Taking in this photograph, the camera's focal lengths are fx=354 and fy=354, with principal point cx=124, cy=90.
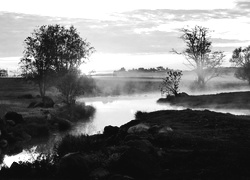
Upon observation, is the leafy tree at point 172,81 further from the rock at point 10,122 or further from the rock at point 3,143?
the rock at point 3,143

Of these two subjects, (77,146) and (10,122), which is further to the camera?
(10,122)

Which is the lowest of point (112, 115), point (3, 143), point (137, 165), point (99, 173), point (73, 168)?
point (112, 115)

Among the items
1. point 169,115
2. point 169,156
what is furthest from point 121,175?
point 169,115

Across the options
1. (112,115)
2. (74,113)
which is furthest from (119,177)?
(74,113)

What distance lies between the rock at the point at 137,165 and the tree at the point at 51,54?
49.6 m

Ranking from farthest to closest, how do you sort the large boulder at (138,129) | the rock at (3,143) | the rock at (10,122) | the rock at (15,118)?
the rock at (15,118)
the rock at (10,122)
the rock at (3,143)
the large boulder at (138,129)

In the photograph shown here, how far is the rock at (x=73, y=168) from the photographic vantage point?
13.9m


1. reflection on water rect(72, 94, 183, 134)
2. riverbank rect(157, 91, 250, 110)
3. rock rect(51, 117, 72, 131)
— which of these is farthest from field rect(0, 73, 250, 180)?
riverbank rect(157, 91, 250, 110)

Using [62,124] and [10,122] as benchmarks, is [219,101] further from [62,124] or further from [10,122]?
[10,122]

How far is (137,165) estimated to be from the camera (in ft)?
44.3

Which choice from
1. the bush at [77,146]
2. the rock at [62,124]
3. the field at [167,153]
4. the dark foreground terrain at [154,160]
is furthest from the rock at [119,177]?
the rock at [62,124]

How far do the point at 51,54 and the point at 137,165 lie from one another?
5260cm

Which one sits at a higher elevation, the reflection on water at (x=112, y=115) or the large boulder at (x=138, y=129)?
the large boulder at (x=138, y=129)

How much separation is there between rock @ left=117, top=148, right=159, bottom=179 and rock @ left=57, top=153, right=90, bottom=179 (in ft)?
4.59
